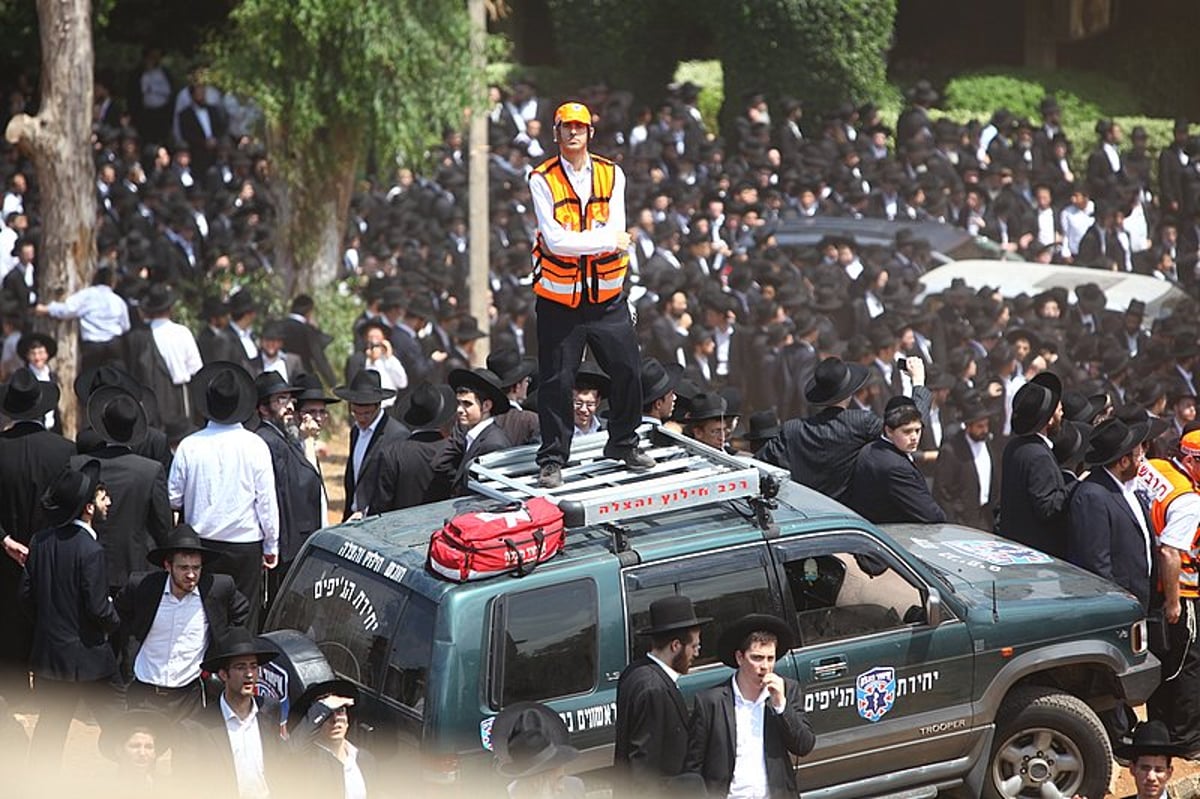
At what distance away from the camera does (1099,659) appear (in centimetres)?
886

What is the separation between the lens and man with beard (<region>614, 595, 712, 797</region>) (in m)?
7.12

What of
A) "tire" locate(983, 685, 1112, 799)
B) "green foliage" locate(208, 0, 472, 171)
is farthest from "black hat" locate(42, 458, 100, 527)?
"green foliage" locate(208, 0, 472, 171)

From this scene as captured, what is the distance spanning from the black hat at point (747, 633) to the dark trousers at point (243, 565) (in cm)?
365

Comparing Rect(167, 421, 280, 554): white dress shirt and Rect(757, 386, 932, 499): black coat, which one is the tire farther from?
Rect(167, 421, 280, 554): white dress shirt

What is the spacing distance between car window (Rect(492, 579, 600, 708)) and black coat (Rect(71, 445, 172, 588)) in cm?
288

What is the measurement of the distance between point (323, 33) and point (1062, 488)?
10959 millimetres

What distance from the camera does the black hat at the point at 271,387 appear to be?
436 inches

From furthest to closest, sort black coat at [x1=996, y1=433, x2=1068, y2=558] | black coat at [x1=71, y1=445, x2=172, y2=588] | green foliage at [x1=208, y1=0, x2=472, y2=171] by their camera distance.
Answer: green foliage at [x1=208, y1=0, x2=472, y2=171] → black coat at [x1=996, y1=433, x2=1068, y2=558] → black coat at [x1=71, y1=445, x2=172, y2=588]

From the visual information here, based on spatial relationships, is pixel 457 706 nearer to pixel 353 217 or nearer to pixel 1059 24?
pixel 353 217

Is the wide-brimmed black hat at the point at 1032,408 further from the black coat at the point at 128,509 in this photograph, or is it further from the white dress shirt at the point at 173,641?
the black coat at the point at 128,509

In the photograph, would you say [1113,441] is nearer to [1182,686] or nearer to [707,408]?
[1182,686]

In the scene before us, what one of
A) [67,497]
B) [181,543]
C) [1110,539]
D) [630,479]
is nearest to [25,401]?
[67,497]

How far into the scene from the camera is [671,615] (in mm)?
7348

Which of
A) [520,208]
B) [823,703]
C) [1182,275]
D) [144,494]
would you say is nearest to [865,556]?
[823,703]
